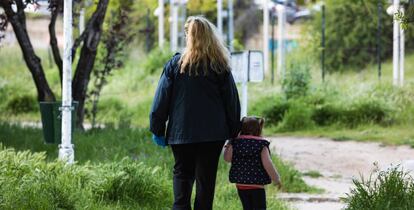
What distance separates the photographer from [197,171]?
22.9 ft

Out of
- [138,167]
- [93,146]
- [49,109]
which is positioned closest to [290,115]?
[93,146]

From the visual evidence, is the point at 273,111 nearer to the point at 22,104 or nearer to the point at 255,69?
the point at 22,104

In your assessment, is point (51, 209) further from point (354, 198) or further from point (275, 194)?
point (275, 194)

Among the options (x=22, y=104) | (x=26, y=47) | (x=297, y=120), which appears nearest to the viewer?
(x=26, y=47)

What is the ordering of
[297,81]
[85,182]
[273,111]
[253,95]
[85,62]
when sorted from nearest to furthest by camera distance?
[85,182], [85,62], [273,111], [297,81], [253,95]

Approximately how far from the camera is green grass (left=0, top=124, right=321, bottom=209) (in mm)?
9328

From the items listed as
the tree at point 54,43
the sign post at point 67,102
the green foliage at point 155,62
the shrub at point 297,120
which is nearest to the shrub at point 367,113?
the shrub at point 297,120

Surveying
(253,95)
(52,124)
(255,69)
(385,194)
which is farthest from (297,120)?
(385,194)

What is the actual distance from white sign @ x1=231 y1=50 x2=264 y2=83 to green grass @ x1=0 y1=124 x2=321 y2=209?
1.10m

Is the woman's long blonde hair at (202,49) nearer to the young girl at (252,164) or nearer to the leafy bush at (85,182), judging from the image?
the young girl at (252,164)

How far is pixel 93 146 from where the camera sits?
11984 millimetres

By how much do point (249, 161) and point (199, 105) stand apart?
2.00ft

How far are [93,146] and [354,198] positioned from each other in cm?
574

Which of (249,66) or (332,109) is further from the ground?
(249,66)
